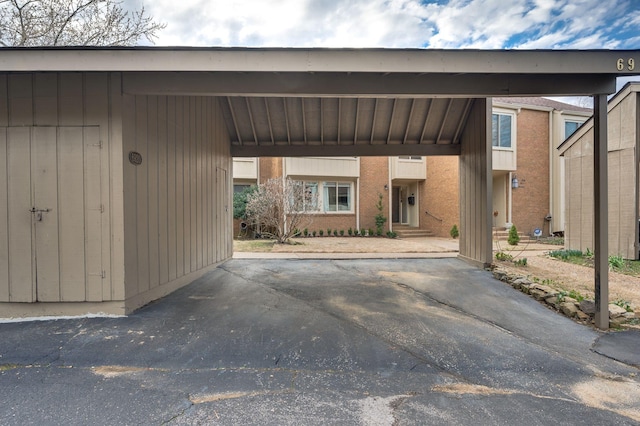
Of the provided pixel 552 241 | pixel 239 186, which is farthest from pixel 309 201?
pixel 552 241

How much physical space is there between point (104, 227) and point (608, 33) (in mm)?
17454

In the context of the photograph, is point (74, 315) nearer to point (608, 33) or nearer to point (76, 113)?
point (76, 113)

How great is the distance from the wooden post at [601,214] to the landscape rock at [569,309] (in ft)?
1.01

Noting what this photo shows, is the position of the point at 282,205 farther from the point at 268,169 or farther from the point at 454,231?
the point at 454,231

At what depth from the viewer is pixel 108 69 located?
3.20 m

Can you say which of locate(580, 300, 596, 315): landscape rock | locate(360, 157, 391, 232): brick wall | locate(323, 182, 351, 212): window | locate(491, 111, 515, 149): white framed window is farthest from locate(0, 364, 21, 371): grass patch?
locate(491, 111, 515, 149): white framed window

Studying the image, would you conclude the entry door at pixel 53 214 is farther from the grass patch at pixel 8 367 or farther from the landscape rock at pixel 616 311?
the landscape rock at pixel 616 311

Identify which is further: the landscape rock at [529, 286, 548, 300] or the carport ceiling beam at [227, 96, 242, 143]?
the carport ceiling beam at [227, 96, 242, 143]

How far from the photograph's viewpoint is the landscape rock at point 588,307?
4018mm

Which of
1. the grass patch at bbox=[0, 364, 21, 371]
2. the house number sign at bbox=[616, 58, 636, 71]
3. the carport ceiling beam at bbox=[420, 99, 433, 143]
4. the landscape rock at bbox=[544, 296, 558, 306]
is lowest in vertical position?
the landscape rock at bbox=[544, 296, 558, 306]

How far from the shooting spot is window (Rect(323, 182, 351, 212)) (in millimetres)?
15578

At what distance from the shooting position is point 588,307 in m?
4.09

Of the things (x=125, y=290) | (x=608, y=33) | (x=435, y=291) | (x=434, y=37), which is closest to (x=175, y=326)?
(x=125, y=290)

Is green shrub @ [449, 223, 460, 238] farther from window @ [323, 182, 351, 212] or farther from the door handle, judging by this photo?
the door handle
